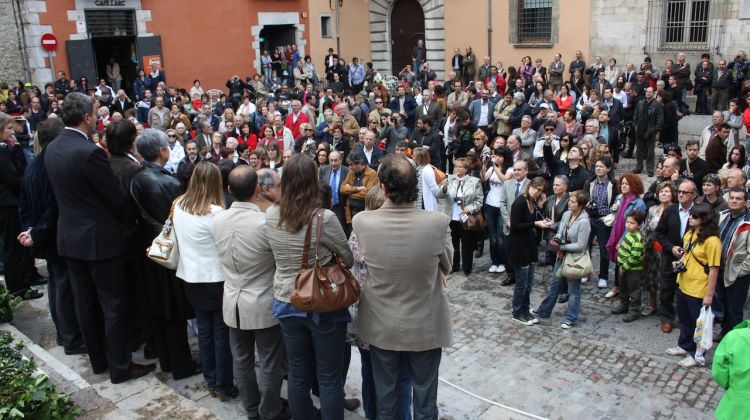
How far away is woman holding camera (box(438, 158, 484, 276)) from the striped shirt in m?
1.93

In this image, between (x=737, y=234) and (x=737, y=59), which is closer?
(x=737, y=234)

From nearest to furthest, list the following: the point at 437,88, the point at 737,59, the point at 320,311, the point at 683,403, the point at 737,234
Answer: the point at 320,311 → the point at 683,403 → the point at 737,234 → the point at 737,59 → the point at 437,88

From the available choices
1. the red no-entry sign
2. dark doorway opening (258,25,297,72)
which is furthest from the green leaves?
dark doorway opening (258,25,297,72)

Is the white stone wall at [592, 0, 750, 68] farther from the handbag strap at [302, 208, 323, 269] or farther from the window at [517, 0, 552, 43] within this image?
the handbag strap at [302, 208, 323, 269]

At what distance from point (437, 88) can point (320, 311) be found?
1407 centimetres

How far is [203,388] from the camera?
4.94m

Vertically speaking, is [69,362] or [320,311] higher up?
[320,311]

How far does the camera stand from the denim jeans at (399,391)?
4.07 m

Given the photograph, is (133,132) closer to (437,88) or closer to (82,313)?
(82,313)

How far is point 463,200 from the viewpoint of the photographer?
868 centimetres

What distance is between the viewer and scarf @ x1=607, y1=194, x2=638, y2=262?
304 inches

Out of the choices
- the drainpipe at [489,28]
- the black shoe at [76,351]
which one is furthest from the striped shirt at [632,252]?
the drainpipe at [489,28]

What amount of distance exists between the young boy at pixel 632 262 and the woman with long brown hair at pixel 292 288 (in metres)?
4.49

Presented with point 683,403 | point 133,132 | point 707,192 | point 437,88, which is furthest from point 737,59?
point 133,132
